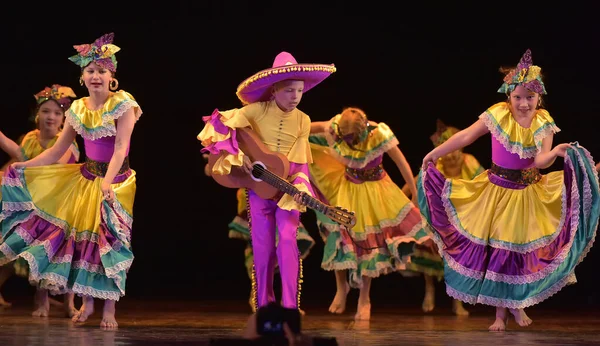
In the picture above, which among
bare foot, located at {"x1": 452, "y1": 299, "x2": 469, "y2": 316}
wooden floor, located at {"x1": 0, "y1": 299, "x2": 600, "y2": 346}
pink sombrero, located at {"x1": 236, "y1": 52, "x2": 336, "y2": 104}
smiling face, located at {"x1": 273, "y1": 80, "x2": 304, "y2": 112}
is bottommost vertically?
wooden floor, located at {"x1": 0, "y1": 299, "x2": 600, "y2": 346}

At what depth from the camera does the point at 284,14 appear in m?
8.59

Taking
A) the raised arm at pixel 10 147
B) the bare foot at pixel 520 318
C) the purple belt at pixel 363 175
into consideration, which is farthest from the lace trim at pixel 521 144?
the raised arm at pixel 10 147

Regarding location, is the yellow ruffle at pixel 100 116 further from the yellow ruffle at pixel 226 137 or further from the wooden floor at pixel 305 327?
the wooden floor at pixel 305 327

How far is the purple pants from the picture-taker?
5340 millimetres

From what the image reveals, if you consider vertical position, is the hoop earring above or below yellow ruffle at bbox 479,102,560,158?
above

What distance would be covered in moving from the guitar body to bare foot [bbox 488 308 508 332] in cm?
140

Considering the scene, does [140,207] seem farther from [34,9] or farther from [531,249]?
[531,249]

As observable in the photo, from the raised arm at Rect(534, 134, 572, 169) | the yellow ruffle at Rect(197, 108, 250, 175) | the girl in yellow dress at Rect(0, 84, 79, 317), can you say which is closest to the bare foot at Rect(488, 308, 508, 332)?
the raised arm at Rect(534, 134, 572, 169)

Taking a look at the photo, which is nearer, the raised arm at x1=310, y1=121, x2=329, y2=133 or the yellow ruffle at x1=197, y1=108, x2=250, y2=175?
the yellow ruffle at x1=197, y1=108, x2=250, y2=175

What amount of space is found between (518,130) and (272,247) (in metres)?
1.48

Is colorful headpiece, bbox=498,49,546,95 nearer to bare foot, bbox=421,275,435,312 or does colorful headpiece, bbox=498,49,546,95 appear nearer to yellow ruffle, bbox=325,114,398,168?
yellow ruffle, bbox=325,114,398,168

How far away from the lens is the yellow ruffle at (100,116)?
18.8 feet

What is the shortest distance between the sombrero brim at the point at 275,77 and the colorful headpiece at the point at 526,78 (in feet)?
3.57

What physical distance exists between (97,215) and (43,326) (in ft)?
2.05
